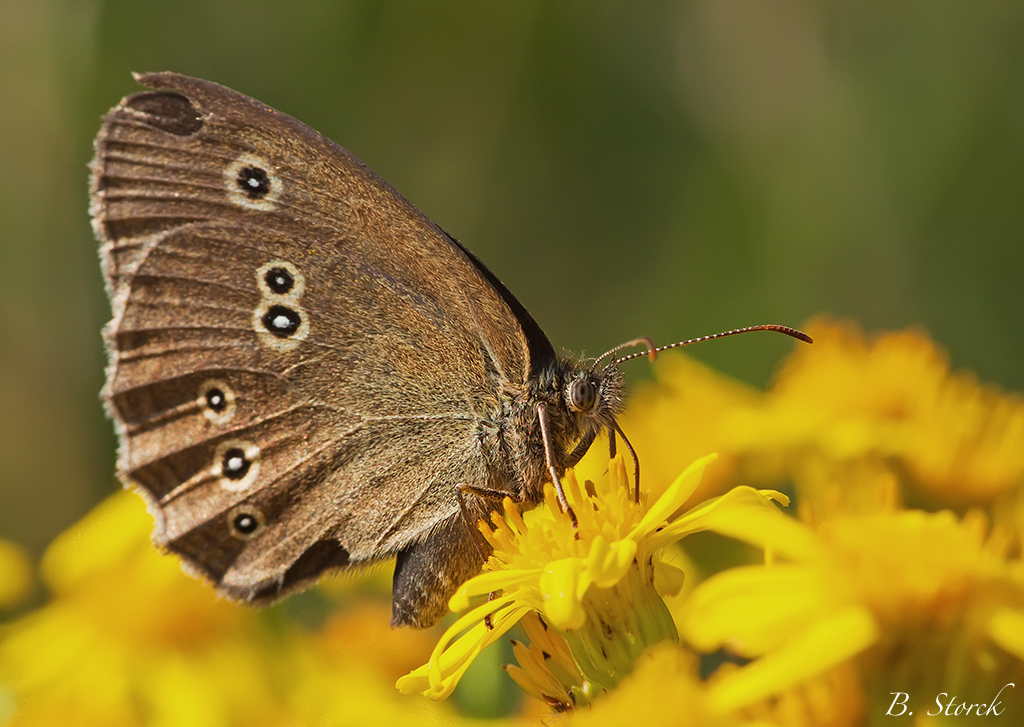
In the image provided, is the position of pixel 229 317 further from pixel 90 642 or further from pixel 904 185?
pixel 904 185

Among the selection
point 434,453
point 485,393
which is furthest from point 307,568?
point 485,393

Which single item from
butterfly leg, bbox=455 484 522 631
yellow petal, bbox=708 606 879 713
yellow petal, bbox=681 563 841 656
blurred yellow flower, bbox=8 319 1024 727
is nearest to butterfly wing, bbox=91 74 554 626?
butterfly leg, bbox=455 484 522 631

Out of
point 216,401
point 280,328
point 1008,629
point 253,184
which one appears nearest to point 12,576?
point 216,401

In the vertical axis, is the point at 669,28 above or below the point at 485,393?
above

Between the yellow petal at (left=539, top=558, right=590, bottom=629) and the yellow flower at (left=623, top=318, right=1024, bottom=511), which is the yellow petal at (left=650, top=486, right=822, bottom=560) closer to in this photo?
the yellow petal at (left=539, top=558, right=590, bottom=629)

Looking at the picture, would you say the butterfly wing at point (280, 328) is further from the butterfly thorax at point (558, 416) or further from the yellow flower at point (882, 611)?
the yellow flower at point (882, 611)

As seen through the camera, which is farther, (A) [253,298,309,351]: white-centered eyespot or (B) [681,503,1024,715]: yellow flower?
(A) [253,298,309,351]: white-centered eyespot
